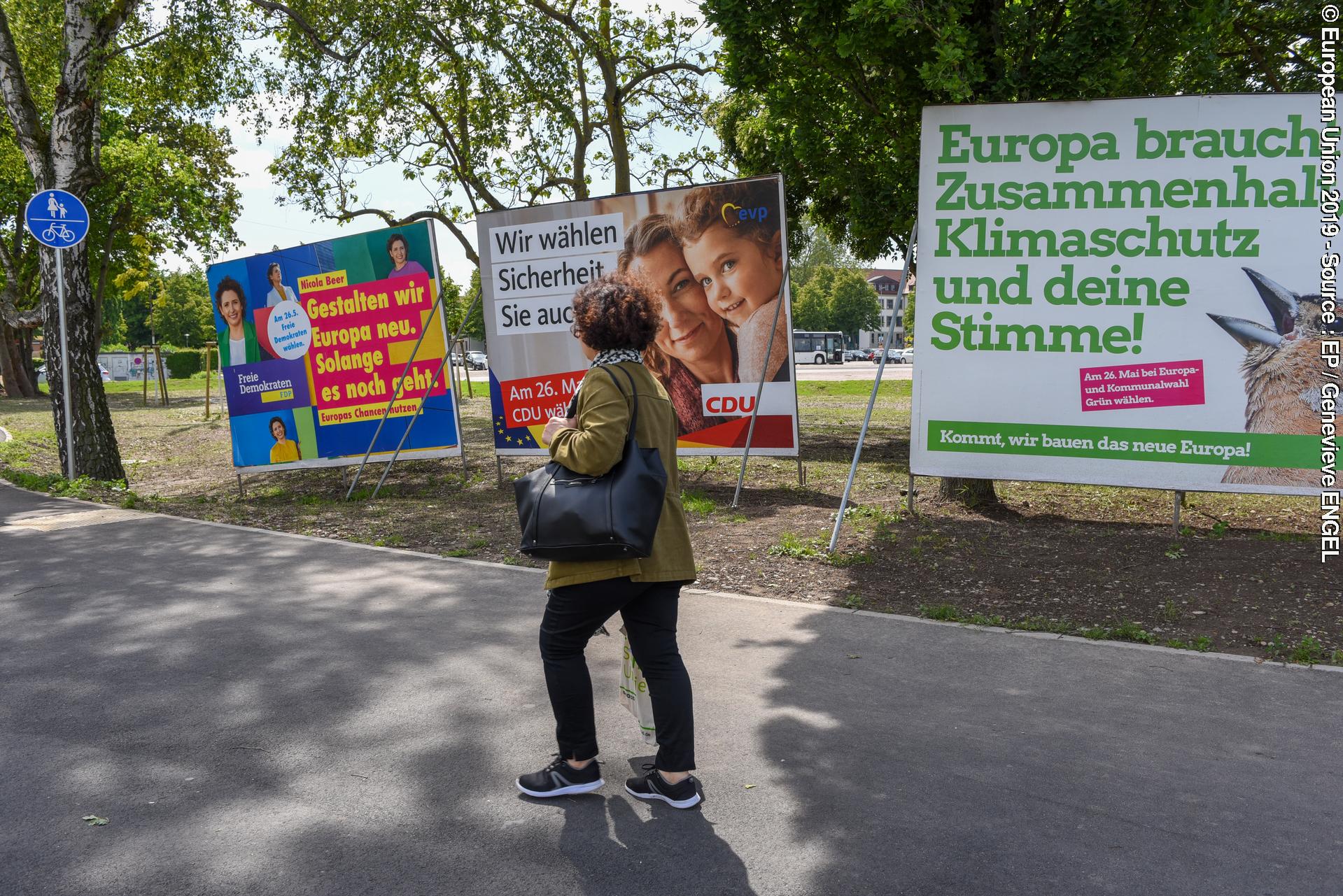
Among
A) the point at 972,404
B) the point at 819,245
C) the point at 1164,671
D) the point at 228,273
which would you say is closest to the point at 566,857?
the point at 1164,671

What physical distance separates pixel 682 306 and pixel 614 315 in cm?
631

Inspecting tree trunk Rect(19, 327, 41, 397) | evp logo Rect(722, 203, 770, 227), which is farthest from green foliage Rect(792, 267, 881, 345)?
evp logo Rect(722, 203, 770, 227)

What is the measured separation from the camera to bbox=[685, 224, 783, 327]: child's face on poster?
31.3ft

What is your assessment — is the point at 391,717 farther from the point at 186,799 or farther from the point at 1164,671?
the point at 1164,671

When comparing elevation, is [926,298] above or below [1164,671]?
above

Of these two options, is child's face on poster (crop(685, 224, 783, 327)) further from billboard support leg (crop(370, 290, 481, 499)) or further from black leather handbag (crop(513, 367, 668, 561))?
black leather handbag (crop(513, 367, 668, 561))

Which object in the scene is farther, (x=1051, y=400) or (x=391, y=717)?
(x=1051, y=400)

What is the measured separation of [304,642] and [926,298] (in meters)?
4.99

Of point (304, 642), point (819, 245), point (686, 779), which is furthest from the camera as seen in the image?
point (819, 245)

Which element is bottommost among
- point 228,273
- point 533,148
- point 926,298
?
point 926,298

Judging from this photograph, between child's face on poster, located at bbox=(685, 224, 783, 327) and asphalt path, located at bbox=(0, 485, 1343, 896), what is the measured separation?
406 centimetres

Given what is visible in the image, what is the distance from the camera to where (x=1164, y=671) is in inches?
197

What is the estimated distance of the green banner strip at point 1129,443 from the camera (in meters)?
7.26

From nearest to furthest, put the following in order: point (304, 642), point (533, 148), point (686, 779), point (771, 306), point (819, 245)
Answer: point (686, 779) < point (304, 642) < point (771, 306) < point (533, 148) < point (819, 245)
